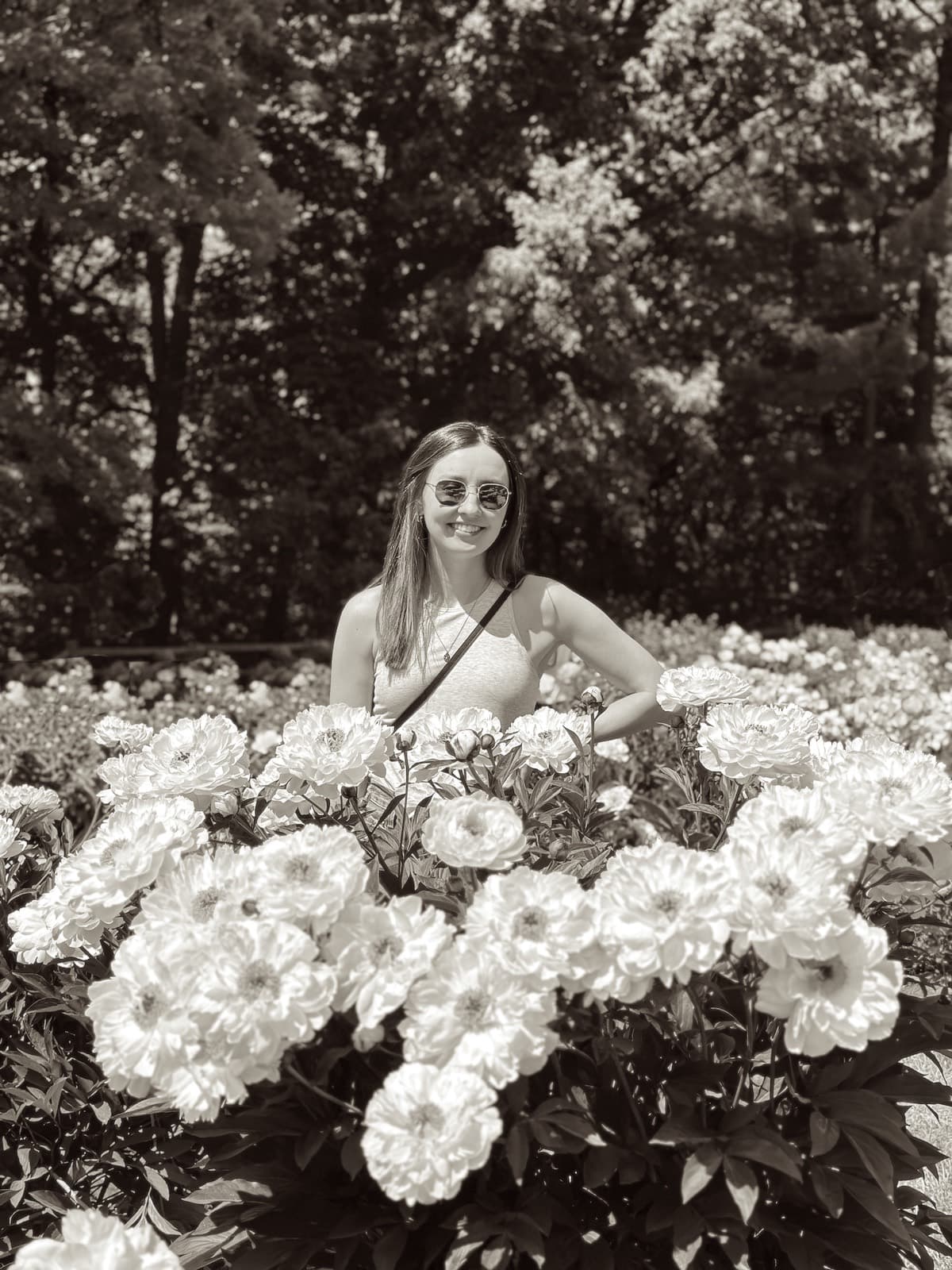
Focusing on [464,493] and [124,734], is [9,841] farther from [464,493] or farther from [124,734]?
[464,493]

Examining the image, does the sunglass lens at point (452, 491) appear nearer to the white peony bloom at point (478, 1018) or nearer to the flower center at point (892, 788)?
the flower center at point (892, 788)

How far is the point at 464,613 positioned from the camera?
9.52 ft

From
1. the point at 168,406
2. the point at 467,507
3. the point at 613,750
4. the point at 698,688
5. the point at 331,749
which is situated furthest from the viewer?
the point at 168,406

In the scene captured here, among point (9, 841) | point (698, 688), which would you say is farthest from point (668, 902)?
point (9, 841)

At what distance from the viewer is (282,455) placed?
11922 mm

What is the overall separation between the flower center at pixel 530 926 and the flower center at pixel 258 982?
10.6 inches

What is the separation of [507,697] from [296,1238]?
4.59 feet

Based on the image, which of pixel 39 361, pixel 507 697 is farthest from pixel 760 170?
pixel 507 697

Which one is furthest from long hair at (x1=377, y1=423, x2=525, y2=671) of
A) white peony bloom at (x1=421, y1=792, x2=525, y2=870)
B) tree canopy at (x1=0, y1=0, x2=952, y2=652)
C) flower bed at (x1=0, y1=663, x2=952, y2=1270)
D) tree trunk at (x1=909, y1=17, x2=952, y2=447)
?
tree trunk at (x1=909, y1=17, x2=952, y2=447)

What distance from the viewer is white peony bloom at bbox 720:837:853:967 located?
1.37 m

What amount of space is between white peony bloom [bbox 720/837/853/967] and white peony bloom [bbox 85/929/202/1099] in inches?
24.2

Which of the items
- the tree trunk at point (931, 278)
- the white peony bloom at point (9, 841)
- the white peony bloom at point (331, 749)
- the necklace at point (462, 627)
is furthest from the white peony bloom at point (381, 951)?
the tree trunk at point (931, 278)

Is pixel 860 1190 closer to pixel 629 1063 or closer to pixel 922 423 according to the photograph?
pixel 629 1063

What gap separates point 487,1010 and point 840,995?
1.29 feet
